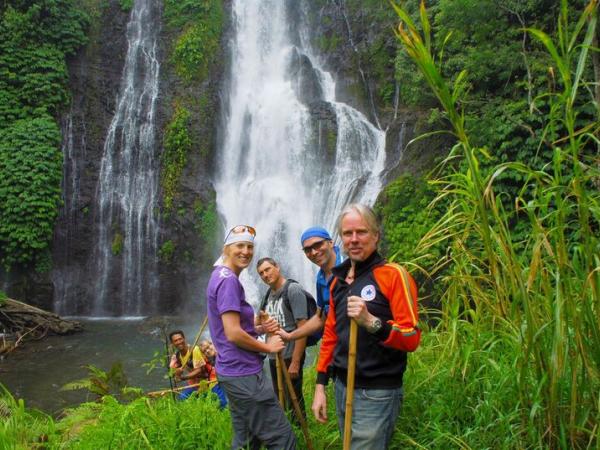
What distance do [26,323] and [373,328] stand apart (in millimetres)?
11581

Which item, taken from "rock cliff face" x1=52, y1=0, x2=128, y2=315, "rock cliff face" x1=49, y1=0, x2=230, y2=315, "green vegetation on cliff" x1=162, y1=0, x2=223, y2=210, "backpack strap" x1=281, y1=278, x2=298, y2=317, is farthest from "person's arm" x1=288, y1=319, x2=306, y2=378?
"rock cliff face" x1=52, y1=0, x2=128, y2=315

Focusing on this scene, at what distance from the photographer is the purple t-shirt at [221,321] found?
2.62m

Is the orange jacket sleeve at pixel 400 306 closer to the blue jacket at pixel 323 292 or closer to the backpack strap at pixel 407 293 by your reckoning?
the backpack strap at pixel 407 293

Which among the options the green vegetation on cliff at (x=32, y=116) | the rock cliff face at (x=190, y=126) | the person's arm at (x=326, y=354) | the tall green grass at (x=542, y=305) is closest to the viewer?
the tall green grass at (x=542, y=305)

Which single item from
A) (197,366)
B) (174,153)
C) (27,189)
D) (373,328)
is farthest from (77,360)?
(373,328)

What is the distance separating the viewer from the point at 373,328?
1.93 m

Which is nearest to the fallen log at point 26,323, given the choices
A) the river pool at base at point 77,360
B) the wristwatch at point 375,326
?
the river pool at base at point 77,360

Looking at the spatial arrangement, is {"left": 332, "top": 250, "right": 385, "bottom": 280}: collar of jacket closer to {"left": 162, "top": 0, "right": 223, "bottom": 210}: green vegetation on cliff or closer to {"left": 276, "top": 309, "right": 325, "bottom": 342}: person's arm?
{"left": 276, "top": 309, "right": 325, "bottom": 342}: person's arm

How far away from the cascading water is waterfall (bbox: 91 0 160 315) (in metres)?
2.35

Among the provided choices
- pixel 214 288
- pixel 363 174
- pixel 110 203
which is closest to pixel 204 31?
pixel 110 203

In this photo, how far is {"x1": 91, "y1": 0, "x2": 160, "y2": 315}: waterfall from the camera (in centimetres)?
1468

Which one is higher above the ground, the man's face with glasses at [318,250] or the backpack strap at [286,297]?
the man's face with glasses at [318,250]

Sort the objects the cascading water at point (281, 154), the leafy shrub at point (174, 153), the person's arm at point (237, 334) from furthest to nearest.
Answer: the leafy shrub at point (174, 153), the cascading water at point (281, 154), the person's arm at point (237, 334)

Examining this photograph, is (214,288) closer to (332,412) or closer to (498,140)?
(332,412)
